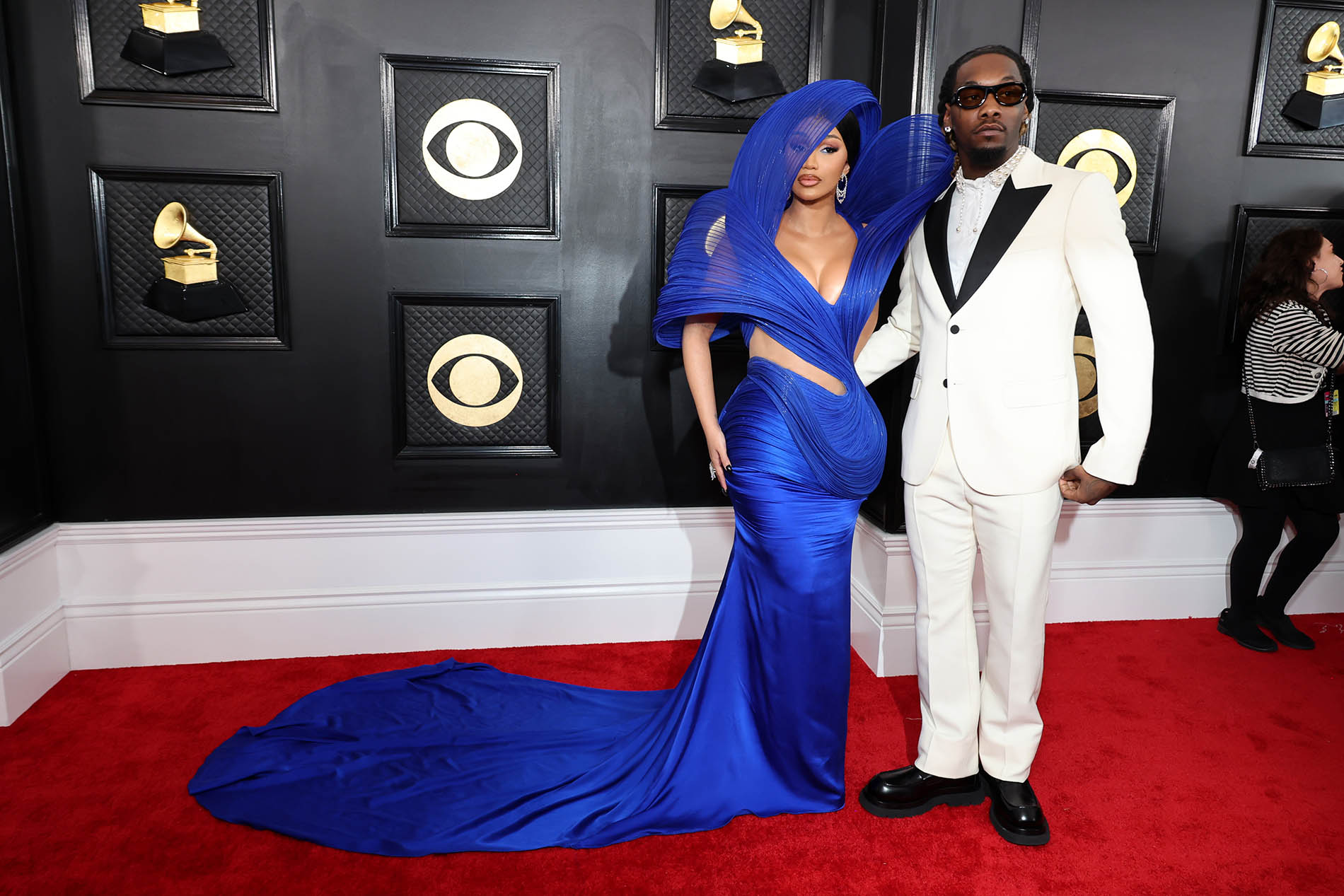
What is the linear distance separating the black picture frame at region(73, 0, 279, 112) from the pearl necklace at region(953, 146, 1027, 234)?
2.25 m

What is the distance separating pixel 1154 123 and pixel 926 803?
261 cm

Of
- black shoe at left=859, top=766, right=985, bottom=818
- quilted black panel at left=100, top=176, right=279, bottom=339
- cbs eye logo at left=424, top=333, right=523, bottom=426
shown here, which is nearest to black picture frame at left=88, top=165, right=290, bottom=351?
quilted black panel at left=100, top=176, right=279, bottom=339

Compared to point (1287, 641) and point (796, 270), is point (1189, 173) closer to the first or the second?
point (1287, 641)

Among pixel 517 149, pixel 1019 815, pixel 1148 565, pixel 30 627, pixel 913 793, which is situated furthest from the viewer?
pixel 1148 565

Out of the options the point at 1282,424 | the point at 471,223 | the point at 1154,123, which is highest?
the point at 1154,123

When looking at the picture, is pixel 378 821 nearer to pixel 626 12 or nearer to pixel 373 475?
pixel 373 475

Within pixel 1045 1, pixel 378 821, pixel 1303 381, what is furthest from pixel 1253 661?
pixel 378 821

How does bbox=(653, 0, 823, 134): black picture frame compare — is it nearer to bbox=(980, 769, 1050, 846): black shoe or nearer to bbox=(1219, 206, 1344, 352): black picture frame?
bbox=(1219, 206, 1344, 352): black picture frame

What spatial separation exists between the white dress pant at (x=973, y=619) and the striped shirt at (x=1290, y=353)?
166cm

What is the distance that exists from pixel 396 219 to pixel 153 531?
138 centimetres

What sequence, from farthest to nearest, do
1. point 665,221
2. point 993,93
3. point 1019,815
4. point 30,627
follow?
point 665,221, point 30,627, point 1019,815, point 993,93

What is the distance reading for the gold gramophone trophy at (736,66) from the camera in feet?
10.2

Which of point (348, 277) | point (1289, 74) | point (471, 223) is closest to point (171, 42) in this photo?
point (348, 277)

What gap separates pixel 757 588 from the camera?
2.26 metres
